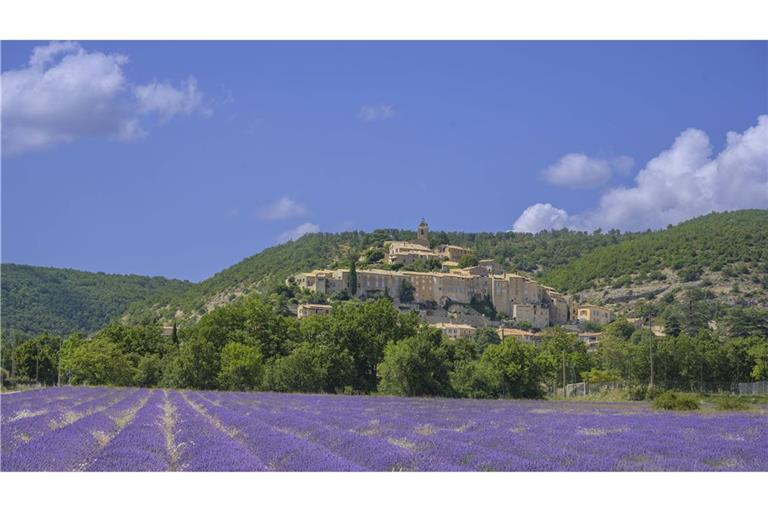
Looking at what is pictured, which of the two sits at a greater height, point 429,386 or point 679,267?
point 679,267

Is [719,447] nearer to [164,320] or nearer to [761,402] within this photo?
[761,402]

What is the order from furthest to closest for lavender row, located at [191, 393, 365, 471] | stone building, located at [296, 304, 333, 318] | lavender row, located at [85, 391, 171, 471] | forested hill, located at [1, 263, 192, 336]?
stone building, located at [296, 304, 333, 318]
forested hill, located at [1, 263, 192, 336]
lavender row, located at [191, 393, 365, 471]
lavender row, located at [85, 391, 171, 471]

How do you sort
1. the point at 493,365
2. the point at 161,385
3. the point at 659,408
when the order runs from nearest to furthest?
the point at 659,408, the point at 493,365, the point at 161,385

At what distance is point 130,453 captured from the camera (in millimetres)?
12797

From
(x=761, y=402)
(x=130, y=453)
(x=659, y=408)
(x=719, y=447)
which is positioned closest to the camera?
(x=130, y=453)

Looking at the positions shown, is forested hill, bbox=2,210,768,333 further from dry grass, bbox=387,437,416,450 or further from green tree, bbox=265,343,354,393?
dry grass, bbox=387,437,416,450

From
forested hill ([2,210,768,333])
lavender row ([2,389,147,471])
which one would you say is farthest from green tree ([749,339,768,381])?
forested hill ([2,210,768,333])

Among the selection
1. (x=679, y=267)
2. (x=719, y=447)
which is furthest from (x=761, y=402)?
(x=679, y=267)

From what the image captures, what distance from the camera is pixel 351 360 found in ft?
178

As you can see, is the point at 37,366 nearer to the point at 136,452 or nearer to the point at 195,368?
the point at 195,368

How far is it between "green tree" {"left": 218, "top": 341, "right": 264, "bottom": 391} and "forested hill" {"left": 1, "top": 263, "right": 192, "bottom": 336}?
5172 centimetres

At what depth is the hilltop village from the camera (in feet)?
536

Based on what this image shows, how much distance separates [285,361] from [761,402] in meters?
26.4

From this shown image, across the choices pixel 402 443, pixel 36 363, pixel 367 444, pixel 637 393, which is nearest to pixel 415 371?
pixel 637 393
